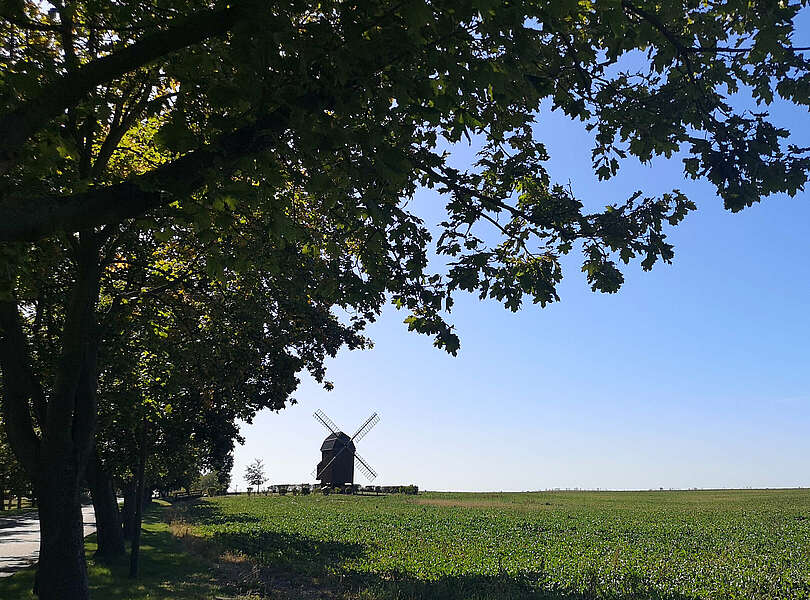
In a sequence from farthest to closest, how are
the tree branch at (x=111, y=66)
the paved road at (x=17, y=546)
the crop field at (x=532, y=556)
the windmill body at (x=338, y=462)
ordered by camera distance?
the windmill body at (x=338, y=462), the paved road at (x=17, y=546), the crop field at (x=532, y=556), the tree branch at (x=111, y=66)

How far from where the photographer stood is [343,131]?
5.48 meters

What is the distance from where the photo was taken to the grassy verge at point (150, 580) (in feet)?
47.1

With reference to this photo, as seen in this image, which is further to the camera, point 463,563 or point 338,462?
point 338,462

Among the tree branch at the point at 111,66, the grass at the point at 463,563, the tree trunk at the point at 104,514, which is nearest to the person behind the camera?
the tree branch at the point at 111,66

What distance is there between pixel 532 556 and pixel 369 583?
8.28 m

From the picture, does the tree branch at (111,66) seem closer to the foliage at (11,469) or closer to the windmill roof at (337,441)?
the foliage at (11,469)

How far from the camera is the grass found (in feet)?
51.6

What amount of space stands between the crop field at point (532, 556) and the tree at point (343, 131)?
944cm

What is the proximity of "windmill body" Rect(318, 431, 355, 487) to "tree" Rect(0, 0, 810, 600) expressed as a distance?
262ft

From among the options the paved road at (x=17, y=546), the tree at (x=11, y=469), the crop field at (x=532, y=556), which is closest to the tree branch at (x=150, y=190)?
the crop field at (x=532, y=556)

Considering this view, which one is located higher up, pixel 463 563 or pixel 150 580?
Answer: pixel 150 580

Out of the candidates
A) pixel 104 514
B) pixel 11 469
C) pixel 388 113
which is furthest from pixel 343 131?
pixel 11 469

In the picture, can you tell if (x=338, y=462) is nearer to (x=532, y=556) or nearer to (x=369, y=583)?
(x=532, y=556)

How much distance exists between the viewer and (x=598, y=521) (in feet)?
133
